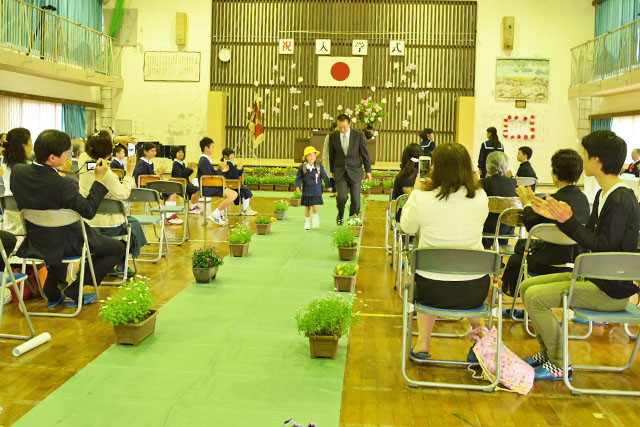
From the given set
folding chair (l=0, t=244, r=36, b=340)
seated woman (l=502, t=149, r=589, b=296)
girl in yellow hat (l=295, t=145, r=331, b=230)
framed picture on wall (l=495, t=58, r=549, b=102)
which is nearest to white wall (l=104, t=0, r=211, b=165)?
framed picture on wall (l=495, t=58, r=549, b=102)

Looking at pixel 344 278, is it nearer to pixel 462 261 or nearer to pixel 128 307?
pixel 128 307

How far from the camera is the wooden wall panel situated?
19625 mm

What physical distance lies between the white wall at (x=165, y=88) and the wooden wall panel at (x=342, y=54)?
45 cm

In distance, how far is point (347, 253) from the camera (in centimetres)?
717

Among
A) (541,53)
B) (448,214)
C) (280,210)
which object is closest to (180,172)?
(280,210)

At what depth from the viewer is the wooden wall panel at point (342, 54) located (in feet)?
64.4

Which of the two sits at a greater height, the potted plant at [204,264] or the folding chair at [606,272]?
the folding chair at [606,272]

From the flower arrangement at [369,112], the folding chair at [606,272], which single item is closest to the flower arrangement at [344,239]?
the folding chair at [606,272]

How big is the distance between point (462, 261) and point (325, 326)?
96 cm

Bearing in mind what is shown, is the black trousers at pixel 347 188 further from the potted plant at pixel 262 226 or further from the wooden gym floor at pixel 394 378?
the wooden gym floor at pixel 394 378

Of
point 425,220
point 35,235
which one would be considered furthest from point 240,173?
point 425,220

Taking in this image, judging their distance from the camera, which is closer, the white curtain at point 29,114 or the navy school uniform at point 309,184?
the navy school uniform at point 309,184

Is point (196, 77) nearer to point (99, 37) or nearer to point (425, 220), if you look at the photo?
point (99, 37)

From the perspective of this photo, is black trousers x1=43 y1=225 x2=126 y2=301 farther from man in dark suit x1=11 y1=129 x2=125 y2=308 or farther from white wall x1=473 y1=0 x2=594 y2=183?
white wall x1=473 y1=0 x2=594 y2=183
